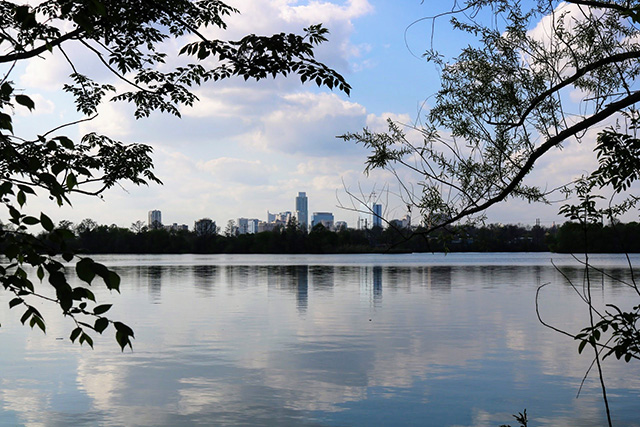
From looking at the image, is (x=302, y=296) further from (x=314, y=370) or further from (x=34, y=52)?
(x=34, y=52)

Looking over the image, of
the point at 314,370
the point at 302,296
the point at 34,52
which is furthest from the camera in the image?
the point at 302,296

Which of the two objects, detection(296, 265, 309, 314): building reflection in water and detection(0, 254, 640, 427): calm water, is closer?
detection(0, 254, 640, 427): calm water

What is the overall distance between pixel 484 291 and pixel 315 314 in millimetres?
11795

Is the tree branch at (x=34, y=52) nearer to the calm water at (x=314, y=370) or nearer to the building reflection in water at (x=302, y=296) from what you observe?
the calm water at (x=314, y=370)

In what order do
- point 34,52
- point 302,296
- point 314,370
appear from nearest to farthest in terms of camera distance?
point 34,52, point 314,370, point 302,296

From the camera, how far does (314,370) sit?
12.4 m

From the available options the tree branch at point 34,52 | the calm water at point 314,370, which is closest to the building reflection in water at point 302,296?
the calm water at point 314,370

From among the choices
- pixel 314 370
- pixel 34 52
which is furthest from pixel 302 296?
pixel 34 52

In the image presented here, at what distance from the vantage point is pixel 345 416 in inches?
365

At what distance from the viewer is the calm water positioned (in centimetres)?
942

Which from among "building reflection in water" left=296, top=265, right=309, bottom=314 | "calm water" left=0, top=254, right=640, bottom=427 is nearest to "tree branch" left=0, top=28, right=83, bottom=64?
"calm water" left=0, top=254, right=640, bottom=427

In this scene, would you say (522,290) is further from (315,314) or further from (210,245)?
(210,245)

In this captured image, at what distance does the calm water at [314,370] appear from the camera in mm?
9422

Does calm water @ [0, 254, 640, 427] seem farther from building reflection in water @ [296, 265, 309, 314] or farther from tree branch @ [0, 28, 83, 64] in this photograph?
tree branch @ [0, 28, 83, 64]
